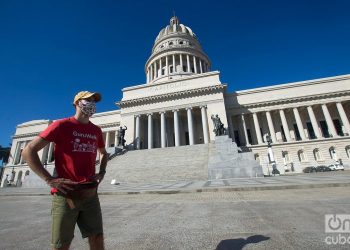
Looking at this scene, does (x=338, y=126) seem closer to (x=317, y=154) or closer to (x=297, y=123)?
(x=297, y=123)

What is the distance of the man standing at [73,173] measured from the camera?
1.73 meters

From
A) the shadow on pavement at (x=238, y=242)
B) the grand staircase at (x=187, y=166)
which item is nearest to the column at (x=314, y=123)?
the grand staircase at (x=187, y=166)

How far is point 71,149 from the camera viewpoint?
6.51 ft

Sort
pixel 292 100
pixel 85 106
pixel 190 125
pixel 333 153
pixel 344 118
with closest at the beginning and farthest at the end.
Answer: pixel 85 106 → pixel 333 153 → pixel 344 118 → pixel 190 125 → pixel 292 100

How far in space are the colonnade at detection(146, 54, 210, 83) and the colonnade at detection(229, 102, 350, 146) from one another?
66.5 feet

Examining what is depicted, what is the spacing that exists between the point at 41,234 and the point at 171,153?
21488mm

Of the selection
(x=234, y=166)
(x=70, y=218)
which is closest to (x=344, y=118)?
(x=234, y=166)

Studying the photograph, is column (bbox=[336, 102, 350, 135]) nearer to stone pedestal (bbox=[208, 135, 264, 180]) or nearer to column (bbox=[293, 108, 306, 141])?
column (bbox=[293, 108, 306, 141])

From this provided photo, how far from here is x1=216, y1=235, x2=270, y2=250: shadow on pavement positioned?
2.26m

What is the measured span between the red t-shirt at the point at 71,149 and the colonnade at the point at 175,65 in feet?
161

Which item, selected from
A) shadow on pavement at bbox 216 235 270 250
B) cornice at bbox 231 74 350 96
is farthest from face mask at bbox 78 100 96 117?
cornice at bbox 231 74 350 96

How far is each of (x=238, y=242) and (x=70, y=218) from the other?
1.88 metres

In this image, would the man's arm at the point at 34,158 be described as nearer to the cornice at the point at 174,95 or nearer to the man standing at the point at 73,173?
the man standing at the point at 73,173

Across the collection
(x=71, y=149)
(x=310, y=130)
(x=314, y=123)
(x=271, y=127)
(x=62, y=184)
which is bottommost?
(x=62, y=184)
